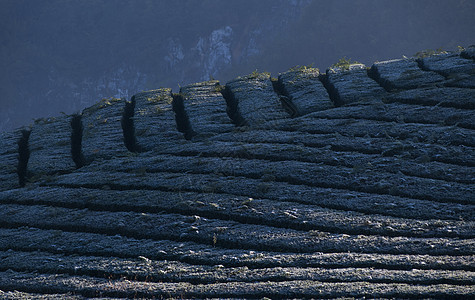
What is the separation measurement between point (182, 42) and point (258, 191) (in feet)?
316

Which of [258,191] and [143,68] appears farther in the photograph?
[143,68]

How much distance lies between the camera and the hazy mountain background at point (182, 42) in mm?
91750

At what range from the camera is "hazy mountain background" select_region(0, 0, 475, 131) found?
301 ft

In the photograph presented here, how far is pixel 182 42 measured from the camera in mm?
105312

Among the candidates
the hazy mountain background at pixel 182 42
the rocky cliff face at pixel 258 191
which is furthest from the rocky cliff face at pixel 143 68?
the rocky cliff face at pixel 258 191

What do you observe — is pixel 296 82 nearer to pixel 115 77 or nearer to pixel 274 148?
pixel 274 148

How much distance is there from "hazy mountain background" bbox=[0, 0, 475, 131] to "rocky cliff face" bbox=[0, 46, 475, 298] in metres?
73.2

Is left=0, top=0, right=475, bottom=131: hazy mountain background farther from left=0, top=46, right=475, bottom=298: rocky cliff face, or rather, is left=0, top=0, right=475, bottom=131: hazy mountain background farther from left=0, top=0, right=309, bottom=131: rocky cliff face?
left=0, top=46, right=475, bottom=298: rocky cliff face

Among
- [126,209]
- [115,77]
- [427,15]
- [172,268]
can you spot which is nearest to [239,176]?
[126,209]

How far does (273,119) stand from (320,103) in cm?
185

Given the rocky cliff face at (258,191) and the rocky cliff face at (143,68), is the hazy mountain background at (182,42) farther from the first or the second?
the rocky cliff face at (258,191)

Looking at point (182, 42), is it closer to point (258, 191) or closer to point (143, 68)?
point (143, 68)

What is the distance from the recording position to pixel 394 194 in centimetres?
1216

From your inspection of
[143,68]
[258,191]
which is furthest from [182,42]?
[258,191]
